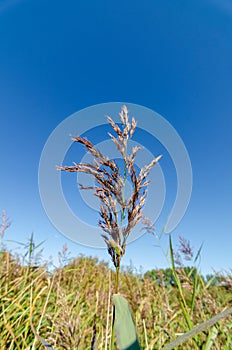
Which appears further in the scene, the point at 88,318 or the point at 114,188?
the point at 88,318

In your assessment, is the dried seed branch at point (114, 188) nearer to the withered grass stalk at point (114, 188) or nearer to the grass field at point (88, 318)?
the withered grass stalk at point (114, 188)

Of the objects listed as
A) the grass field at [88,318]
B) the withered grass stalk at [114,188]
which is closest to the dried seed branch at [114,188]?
the withered grass stalk at [114,188]

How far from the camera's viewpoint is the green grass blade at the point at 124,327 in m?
0.38

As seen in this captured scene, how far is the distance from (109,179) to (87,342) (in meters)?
1.88

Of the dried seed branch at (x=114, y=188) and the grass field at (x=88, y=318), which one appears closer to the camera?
the dried seed branch at (x=114, y=188)

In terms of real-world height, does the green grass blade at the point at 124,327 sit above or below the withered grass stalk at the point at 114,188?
below

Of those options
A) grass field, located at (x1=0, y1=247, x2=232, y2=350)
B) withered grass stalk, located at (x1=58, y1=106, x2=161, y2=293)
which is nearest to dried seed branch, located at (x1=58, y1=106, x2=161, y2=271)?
withered grass stalk, located at (x1=58, y1=106, x2=161, y2=293)

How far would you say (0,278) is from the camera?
2057mm

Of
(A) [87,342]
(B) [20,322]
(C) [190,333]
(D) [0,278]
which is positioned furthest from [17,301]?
(C) [190,333]

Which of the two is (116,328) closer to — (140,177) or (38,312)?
(140,177)

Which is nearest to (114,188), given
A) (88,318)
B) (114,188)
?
(114,188)

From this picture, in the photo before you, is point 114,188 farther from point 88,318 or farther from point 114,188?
point 88,318

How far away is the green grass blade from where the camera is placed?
1.26 feet

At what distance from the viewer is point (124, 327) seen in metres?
0.40
